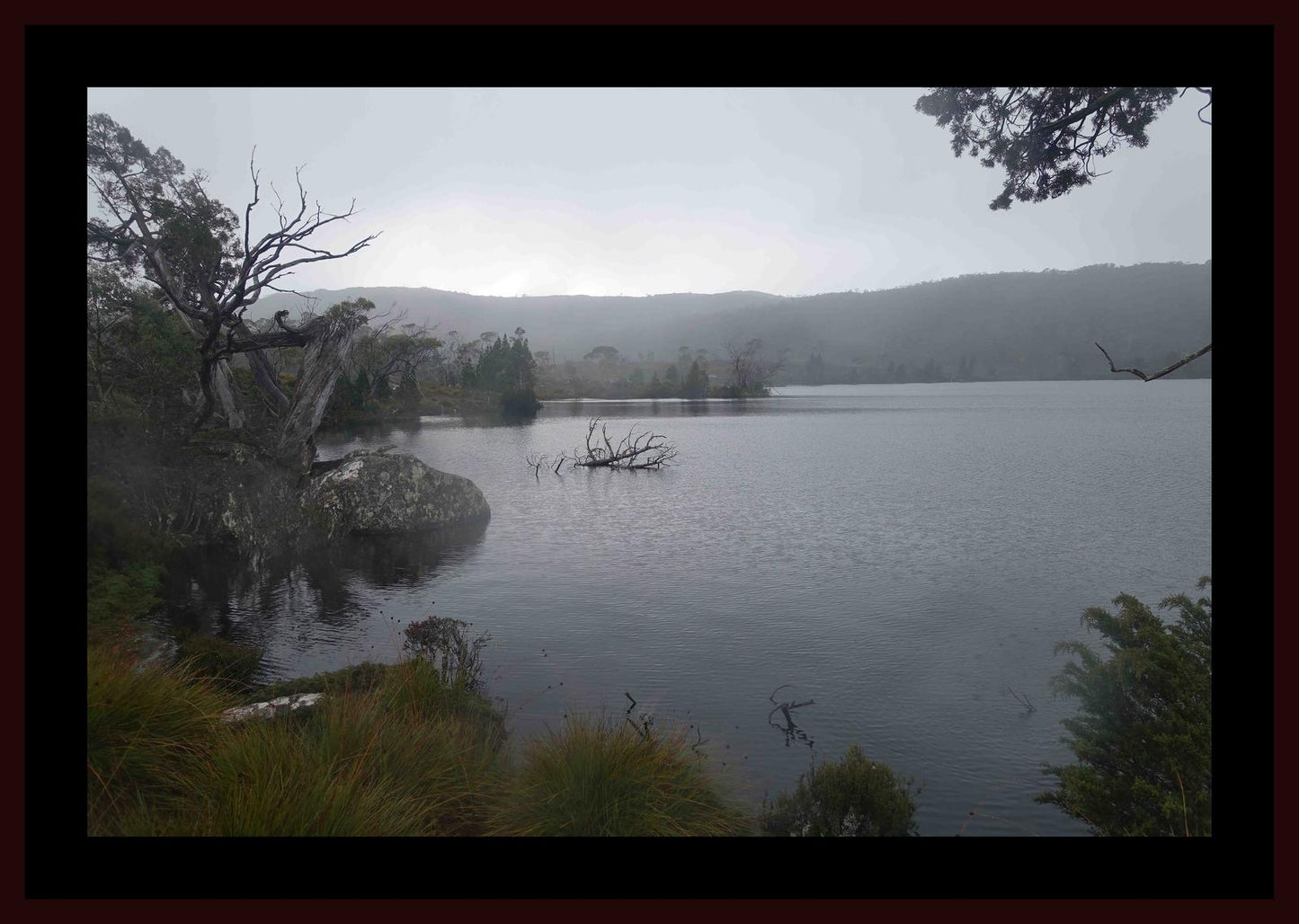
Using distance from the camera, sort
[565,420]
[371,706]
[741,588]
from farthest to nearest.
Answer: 1. [565,420]
2. [741,588]
3. [371,706]

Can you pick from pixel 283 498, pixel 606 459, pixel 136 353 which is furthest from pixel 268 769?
pixel 606 459

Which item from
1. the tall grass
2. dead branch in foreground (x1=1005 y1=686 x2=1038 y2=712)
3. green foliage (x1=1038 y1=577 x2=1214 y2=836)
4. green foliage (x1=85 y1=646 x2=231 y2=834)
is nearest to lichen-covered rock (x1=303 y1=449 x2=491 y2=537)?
the tall grass

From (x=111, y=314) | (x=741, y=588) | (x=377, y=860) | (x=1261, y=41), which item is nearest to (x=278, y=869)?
(x=377, y=860)

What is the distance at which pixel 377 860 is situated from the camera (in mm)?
2582

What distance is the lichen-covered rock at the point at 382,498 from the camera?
16281 millimetres

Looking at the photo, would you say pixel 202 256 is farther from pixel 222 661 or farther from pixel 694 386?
pixel 694 386

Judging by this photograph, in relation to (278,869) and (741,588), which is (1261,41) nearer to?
(278,869)

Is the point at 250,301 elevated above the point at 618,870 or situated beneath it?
elevated above

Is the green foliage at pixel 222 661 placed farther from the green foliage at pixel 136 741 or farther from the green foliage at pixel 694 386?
the green foliage at pixel 694 386

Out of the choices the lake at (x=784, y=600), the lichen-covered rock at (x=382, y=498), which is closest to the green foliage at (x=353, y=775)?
the lake at (x=784, y=600)

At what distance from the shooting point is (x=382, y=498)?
54.5 feet

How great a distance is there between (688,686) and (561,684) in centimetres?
163

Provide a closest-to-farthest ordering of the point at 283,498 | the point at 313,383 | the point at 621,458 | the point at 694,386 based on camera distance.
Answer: the point at 283,498, the point at 313,383, the point at 621,458, the point at 694,386

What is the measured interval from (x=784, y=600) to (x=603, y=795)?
8320 mm
